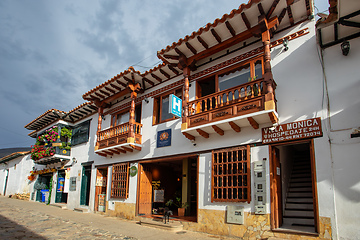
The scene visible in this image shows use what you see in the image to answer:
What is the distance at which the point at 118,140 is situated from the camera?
12023 millimetres

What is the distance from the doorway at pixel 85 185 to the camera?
1491 cm

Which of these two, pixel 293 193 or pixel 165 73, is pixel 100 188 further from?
pixel 293 193

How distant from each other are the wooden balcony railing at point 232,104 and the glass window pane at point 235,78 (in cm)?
41

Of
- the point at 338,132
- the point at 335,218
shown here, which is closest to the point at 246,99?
the point at 338,132

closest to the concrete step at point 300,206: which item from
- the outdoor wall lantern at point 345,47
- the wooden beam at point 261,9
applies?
the outdoor wall lantern at point 345,47

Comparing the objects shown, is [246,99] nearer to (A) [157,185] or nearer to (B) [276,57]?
(B) [276,57]

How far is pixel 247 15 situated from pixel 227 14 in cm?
61

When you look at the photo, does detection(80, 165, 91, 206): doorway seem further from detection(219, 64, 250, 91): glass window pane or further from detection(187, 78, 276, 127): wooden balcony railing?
detection(219, 64, 250, 91): glass window pane

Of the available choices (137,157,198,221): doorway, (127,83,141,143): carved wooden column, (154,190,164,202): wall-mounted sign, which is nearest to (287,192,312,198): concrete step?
(137,157,198,221): doorway

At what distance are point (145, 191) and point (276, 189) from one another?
20.3 feet

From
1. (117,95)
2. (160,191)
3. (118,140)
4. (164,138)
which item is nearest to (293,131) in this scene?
(164,138)

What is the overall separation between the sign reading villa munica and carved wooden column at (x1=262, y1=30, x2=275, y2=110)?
30.5 inches

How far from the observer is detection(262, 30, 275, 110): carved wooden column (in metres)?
7.01

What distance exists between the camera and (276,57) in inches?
315
